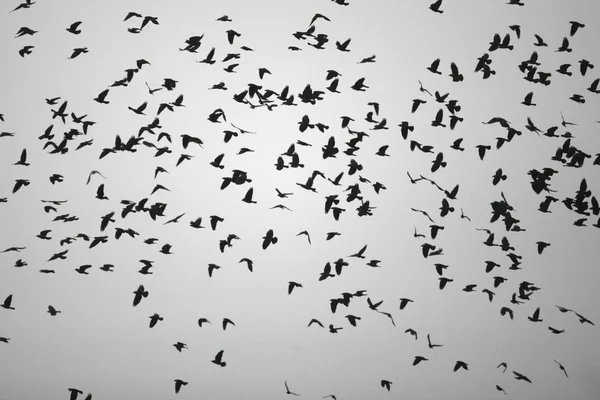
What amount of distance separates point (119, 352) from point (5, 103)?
10.7 feet

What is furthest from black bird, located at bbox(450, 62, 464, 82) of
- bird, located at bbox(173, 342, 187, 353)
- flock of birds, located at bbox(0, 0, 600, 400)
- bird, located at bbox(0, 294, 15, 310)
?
bird, located at bbox(0, 294, 15, 310)

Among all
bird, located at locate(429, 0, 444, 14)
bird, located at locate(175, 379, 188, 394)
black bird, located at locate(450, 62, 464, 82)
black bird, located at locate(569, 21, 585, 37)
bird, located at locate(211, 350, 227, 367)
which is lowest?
bird, located at locate(175, 379, 188, 394)

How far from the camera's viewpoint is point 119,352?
672cm

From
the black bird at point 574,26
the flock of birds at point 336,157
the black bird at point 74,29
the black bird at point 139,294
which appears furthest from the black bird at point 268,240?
the black bird at point 574,26

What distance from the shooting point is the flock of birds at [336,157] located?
6.37 m

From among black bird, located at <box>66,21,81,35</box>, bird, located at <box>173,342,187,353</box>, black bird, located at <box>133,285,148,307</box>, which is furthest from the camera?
bird, located at <box>173,342,187,353</box>

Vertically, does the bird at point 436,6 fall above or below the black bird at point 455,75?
above

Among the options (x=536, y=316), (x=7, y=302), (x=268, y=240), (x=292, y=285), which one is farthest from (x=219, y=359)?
(x=536, y=316)

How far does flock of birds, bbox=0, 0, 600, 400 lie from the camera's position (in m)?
6.37

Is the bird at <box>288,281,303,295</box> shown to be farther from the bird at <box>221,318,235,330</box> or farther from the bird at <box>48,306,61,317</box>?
the bird at <box>48,306,61,317</box>

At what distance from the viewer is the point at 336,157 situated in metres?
6.67

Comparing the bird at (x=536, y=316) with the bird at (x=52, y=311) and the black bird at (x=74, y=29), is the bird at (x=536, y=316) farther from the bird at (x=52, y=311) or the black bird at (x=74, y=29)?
the black bird at (x=74, y=29)

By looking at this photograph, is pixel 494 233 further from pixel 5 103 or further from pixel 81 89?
pixel 5 103

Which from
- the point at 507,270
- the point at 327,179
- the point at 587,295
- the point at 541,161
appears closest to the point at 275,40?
the point at 327,179
